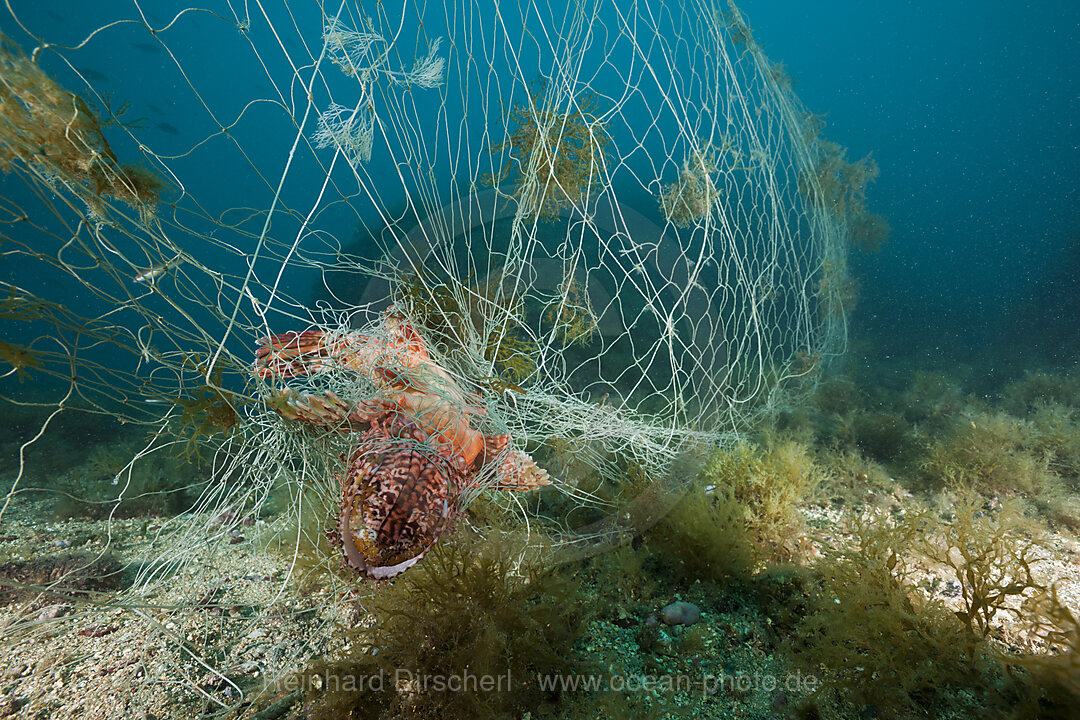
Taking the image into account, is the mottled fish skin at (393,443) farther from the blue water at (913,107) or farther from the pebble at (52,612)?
the blue water at (913,107)

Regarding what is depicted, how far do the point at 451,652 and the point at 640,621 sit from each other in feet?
5.15

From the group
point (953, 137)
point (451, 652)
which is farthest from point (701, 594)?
point (953, 137)

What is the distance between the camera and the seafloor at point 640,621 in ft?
8.82

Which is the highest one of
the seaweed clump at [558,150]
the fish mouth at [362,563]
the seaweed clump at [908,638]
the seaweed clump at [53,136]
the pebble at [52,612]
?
the seaweed clump at [558,150]

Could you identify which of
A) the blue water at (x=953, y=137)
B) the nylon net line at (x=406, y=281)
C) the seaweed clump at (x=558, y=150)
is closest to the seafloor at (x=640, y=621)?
the nylon net line at (x=406, y=281)

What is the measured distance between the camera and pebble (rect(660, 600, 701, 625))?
11.3ft

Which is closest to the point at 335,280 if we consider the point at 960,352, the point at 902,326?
the point at 960,352

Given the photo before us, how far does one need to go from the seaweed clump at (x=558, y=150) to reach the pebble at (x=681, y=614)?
12.0 ft

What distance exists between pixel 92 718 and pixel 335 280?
15.4 metres

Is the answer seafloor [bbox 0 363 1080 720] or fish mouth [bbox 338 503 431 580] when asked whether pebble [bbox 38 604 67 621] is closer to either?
seafloor [bbox 0 363 1080 720]

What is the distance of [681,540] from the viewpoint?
3938 millimetres

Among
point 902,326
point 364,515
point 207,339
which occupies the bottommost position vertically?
point 364,515

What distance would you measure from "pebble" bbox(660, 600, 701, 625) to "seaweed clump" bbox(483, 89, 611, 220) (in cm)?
366

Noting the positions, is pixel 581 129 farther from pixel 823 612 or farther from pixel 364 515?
pixel 823 612
